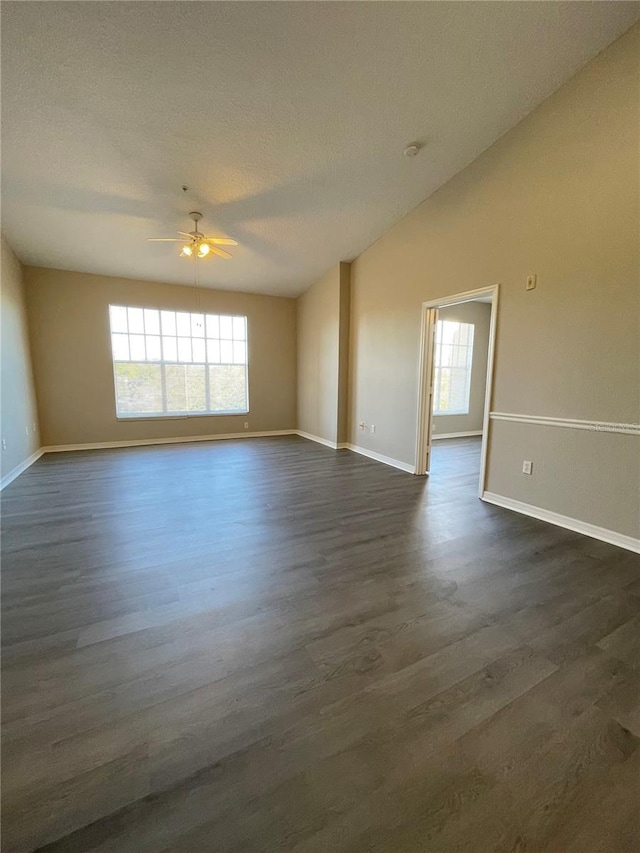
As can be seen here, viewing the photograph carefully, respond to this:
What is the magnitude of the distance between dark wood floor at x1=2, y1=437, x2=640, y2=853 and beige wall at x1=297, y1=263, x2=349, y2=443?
3.24 metres

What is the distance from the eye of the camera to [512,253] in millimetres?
3143

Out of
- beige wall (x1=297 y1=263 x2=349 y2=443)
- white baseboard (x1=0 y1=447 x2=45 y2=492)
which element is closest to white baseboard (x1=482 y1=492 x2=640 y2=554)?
beige wall (x1=297 y1=263 x2=349 y2=443)

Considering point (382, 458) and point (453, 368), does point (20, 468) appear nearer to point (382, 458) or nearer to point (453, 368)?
point (382, 458)

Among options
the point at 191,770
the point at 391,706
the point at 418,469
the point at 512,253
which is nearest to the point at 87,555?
the point at 191,770

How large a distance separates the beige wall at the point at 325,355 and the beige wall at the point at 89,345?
3.27ft

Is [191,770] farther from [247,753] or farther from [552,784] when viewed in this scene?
[552,784]

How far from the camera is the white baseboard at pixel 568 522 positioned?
2.50 m

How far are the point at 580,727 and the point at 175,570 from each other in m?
2.10

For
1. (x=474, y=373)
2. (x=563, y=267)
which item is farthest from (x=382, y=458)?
(x=474, y=373)

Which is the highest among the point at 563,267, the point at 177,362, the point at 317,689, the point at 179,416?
the point at 563,267

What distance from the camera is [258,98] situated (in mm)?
2564

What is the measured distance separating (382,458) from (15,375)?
198 inches

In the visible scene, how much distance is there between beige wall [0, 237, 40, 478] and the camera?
3982 mm

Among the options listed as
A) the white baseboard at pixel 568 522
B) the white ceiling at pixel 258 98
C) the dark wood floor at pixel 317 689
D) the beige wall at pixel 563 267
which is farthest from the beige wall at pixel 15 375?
the white baseboard at pixel 568 522
